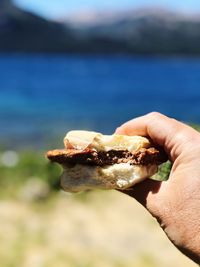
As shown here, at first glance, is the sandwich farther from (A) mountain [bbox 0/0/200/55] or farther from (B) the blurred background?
(A) mountain [bbox 0/0/200/55]

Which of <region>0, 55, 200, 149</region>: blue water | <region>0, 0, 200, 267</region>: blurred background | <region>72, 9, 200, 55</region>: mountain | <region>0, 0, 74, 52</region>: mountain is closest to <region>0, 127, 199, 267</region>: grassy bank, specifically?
<region>0, 0, 200, 267</region>: blurred background

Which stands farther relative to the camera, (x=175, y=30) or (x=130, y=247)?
(x=175, y=30)

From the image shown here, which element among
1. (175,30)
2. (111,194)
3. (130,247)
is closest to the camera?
(130,247)

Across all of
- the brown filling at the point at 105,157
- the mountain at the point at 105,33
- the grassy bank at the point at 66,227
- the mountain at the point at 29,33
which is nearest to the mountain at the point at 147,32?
the mountain at the point at 105,33

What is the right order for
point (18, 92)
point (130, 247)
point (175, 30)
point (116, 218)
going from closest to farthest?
point (130, 247)
point (116, 218)
point (18, 92)
point (175, 30)

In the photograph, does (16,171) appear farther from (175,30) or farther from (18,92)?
(175,30)

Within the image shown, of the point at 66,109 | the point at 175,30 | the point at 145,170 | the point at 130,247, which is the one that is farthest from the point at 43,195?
the point at 175,30
